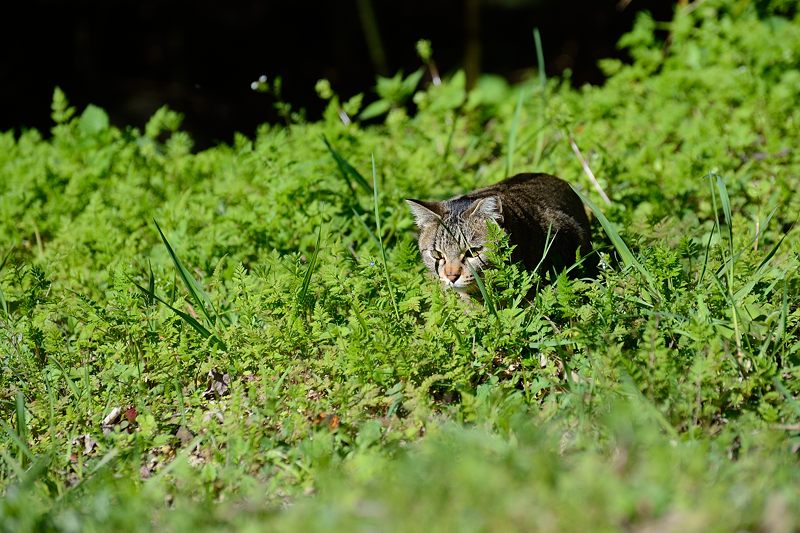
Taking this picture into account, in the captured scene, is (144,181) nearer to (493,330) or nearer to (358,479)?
(493,330)

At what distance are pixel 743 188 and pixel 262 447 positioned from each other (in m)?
3.21

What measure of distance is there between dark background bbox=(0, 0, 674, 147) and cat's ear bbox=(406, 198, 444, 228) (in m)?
4.59

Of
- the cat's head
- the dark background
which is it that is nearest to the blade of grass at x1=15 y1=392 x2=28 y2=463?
the cat's head

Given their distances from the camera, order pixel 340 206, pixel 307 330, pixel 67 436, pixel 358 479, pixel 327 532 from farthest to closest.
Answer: pixel 340 206 → pixel 307 330 → pixel 67 436 → pixel 358 479 → pixel 327 532

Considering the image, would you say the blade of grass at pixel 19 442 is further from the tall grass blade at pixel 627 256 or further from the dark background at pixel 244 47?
the dark background at pixel 244 47

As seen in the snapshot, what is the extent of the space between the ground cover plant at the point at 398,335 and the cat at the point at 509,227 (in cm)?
14

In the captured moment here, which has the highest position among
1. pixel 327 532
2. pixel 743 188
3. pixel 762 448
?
pixel 327 532

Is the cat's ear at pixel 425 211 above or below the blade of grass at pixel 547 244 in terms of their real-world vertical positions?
above

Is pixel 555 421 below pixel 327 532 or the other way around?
below

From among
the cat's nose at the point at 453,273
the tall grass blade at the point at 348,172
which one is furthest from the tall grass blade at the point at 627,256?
the tall grass blade at the point at 348,172

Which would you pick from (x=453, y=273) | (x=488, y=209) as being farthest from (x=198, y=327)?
(x=488, y=209)

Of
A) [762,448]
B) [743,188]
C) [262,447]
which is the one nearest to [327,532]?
[262,447]

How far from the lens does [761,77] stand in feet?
18.6

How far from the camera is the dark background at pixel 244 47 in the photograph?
8477 millimetres
